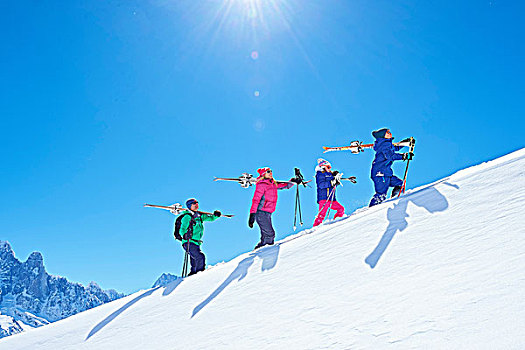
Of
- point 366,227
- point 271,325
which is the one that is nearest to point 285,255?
point 366,227

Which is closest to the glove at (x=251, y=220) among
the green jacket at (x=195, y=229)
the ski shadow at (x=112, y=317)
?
the green jacket at (x=195, y=229)

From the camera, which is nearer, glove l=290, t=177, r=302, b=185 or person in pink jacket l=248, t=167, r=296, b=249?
person in pink jacket l=248, t=167, r=296, b=249

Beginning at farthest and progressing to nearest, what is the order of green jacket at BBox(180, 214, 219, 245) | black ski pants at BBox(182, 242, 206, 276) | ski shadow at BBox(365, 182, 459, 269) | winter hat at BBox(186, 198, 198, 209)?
winter hat at BBox(186, 198, 198, 209) → green jacket at BBox(180, 214, 219, 245) → black ski pants at BBox(182, 242, 206, 276) → ski shadow at BBox(365, 182, 459, 269)

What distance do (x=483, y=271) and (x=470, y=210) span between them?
5.86 ft

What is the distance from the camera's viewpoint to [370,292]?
11.3 feet

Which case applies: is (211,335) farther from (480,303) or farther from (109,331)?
(480,303)

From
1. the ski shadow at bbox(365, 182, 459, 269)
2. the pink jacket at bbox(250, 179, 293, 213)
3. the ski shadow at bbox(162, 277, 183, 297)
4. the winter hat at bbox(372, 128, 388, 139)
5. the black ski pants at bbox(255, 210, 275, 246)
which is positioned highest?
the winter hat at bbox(372, 128, 388, 139)

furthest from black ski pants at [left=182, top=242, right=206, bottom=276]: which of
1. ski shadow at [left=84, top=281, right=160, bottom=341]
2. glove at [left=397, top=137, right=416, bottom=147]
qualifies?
glove at [left=397, top=137, right=416, bottom=147]

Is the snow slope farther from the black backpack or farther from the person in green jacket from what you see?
the black backpack

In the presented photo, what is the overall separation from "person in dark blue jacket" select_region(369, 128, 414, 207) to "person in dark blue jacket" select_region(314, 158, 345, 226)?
3.45ft

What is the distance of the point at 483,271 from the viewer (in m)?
2.91

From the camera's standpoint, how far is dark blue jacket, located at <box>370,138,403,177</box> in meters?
8.46

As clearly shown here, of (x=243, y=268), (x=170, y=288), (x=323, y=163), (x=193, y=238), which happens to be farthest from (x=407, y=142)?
(x=170, y=288)

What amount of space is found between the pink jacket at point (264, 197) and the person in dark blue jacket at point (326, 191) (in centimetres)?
155
